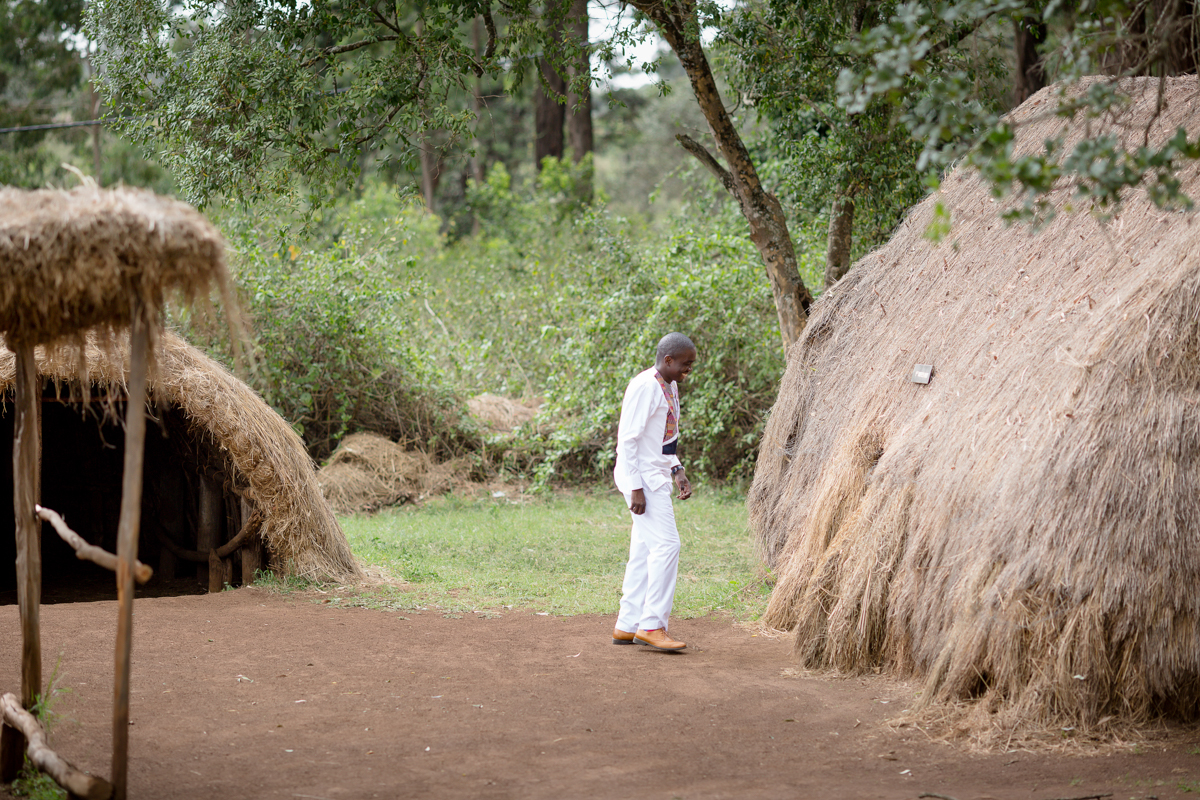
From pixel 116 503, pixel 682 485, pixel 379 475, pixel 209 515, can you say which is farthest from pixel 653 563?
pixel 379 475

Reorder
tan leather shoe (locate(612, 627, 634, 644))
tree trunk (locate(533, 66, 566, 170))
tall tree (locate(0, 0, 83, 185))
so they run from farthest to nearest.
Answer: tree trunk (locate(533, 66, 566, 170)), tall tree (locate(0, 0, 83, 185)), tan leather shoe (locate(612, 627, 634, 644))

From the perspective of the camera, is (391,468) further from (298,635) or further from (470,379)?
A: (298,635)

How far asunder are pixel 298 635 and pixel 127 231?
4132 mm

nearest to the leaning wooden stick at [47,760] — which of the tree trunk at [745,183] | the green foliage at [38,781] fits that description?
the green foliage at [38,781]

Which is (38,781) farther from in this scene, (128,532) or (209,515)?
(209,515)

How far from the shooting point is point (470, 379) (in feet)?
55.7

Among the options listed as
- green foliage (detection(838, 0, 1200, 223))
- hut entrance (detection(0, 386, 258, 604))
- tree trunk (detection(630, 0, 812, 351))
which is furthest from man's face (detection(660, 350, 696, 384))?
hut entrance (detection(0, 386, 258, 604))

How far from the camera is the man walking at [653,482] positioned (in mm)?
6621

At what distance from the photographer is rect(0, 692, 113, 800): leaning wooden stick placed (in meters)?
3.71

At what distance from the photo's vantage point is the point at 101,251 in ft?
11.8

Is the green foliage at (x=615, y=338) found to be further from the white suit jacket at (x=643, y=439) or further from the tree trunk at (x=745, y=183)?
the white suit jacket at (x=643, y=439)

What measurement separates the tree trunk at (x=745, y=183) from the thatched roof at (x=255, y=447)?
4476 millimetres

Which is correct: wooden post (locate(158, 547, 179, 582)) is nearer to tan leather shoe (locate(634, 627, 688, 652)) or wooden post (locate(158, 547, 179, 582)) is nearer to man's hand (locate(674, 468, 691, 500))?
tan leather shoe (locate(634, 627, 688, 652))

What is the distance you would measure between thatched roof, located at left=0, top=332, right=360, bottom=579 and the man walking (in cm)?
309
